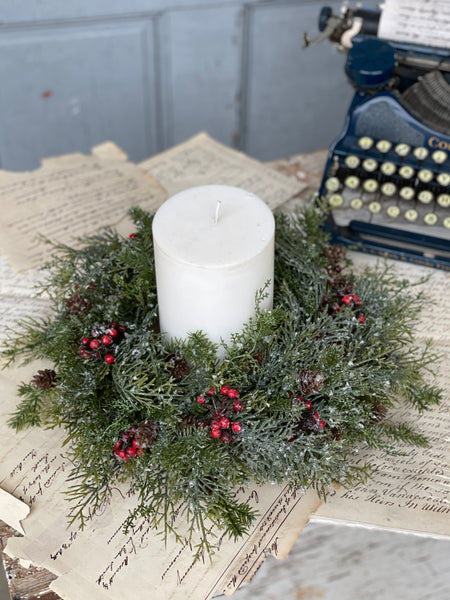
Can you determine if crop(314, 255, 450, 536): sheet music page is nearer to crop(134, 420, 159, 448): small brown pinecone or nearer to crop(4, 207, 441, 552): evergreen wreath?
crop(4, 207, 441, 552): evergreen wreath

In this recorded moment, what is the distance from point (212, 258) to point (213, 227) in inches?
1.6

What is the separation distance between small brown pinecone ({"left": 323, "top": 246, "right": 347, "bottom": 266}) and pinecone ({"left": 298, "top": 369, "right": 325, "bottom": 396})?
0.21 m

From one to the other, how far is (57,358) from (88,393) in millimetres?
64

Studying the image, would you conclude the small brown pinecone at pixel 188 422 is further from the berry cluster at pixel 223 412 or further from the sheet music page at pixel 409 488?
the sheet music page at pixel 409 488

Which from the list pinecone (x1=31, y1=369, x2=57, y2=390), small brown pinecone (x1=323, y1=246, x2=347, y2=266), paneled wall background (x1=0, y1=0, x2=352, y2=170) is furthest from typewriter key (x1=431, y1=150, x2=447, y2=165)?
paneled wall background (x1=0, y1=0, x2=352, y2=170)

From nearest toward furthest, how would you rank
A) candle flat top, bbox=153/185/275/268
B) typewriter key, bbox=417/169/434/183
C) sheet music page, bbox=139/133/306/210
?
candle flat top, bbox=153/185/275/268 < typewriter key, bbox=417/169/434/183 < sheet music page, bbox=139/133/306/210

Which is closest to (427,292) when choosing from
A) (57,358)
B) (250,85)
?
(57,358)

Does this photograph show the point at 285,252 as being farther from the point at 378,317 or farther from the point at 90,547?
the point at 90,547

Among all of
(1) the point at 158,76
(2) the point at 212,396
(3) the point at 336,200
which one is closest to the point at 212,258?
(2) the point at 212,396

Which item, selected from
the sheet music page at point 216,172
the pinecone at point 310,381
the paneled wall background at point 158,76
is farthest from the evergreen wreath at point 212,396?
the paneled wall background at point 158,76

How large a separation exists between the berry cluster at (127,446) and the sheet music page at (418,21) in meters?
0.72

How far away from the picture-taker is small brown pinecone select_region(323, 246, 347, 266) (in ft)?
2.41

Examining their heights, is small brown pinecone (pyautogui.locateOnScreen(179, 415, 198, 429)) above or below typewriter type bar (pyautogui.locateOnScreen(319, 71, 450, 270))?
below

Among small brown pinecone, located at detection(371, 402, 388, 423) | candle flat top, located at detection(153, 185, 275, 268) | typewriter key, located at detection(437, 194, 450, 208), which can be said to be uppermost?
candle flat top, located at detection(153, 185, 275, 268)
